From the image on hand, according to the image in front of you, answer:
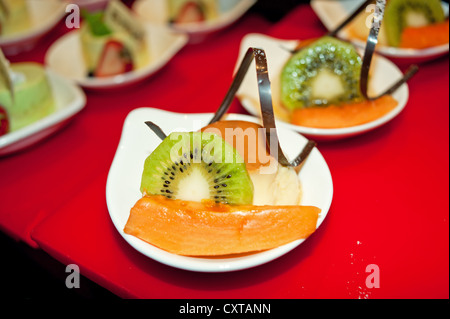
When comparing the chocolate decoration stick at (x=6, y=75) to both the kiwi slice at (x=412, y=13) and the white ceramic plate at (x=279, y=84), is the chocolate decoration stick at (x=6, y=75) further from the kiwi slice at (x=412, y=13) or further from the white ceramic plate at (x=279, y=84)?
the kiwi slice at (x=412, y=13)

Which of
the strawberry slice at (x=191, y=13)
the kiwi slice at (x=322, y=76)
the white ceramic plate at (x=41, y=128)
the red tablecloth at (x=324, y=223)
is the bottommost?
the red tablecloth at (x=324, y=223)

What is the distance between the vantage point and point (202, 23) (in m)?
2.13

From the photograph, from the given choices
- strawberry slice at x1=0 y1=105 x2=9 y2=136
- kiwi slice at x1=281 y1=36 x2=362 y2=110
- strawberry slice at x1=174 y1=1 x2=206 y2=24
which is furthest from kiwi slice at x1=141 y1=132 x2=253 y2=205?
strawberry slice at x1=174 y1=1 x2=206 y2=24

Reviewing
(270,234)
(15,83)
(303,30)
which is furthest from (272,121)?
(303,30)

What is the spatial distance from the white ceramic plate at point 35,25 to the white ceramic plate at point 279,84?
1134mm

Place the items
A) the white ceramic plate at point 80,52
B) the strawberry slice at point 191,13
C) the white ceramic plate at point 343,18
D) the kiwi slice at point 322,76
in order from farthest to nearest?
the strawberry slice at point 191,13 → the white ceramic plate at point 80,52 → the white ceramic plate at point 343,18 → the kiwi slice at point 322,76

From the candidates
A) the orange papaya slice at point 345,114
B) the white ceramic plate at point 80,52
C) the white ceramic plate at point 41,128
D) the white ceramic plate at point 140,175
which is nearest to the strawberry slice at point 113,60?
the white ceramic plate at point 80,52

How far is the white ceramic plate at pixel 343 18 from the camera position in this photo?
5.29ft

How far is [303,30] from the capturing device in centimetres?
200

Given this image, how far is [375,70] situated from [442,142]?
0.37 meters

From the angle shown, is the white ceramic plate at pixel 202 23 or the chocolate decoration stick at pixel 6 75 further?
the white ceramic plate at pixel 202 23

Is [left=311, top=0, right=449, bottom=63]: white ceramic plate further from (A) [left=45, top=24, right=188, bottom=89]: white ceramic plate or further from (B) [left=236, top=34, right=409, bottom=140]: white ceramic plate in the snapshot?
(A) [left=45, top=24, right=188, bottom=89]: white ceramic plate

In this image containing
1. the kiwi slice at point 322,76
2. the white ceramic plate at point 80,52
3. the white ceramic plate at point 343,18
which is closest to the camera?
the kiwi slice at point 322,76
